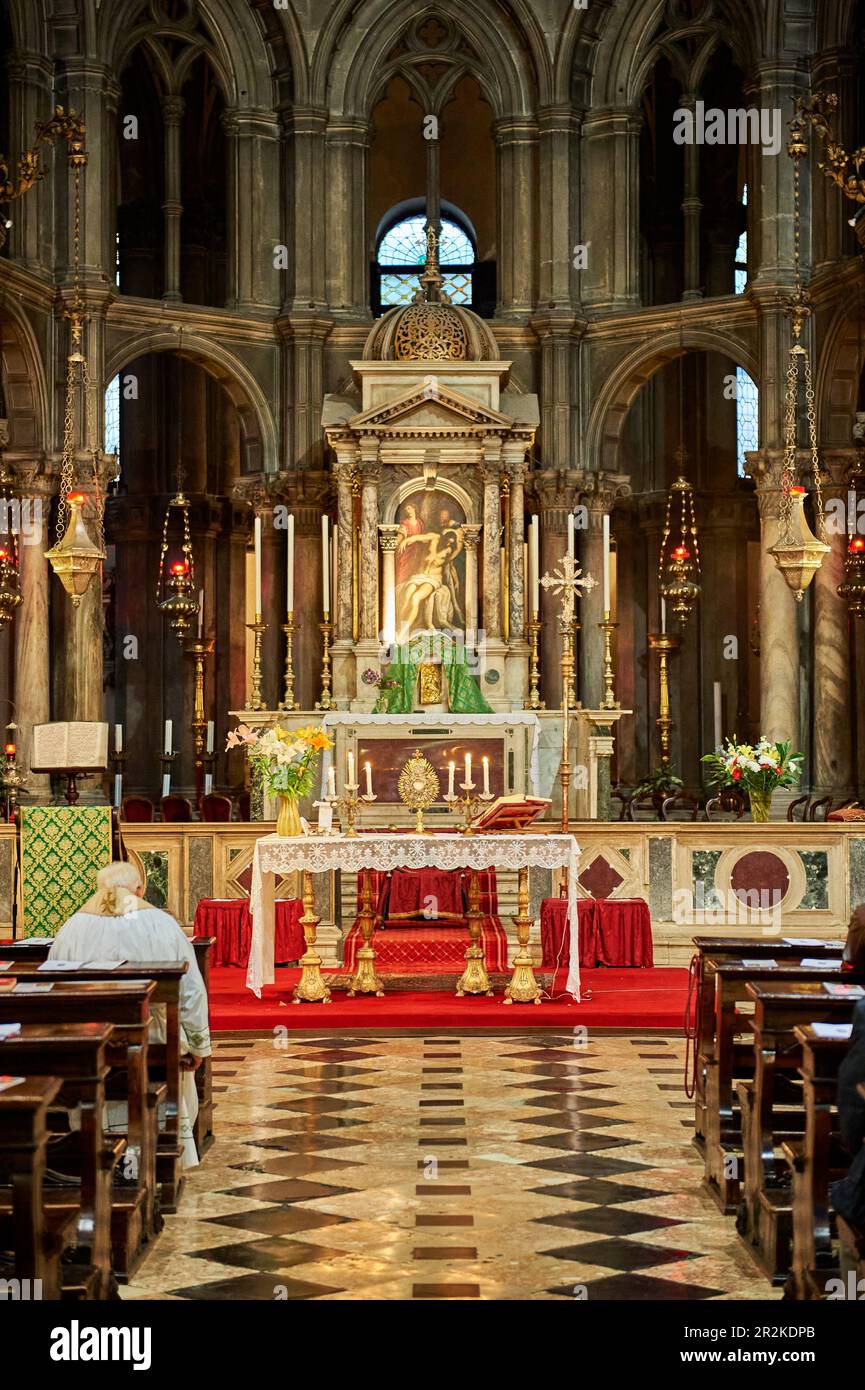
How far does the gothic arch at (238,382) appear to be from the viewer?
71.3ft

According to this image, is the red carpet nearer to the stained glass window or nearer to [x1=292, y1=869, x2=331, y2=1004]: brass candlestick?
[x1=292, y1=869, x2=331, y2=1004]: brass candlestick

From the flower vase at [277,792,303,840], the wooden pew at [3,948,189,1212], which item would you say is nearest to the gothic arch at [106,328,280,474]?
the flower vase at [277,792,303,840]

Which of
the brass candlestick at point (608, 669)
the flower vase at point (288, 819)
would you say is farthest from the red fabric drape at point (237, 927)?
the brass candlestick at point (608, 669)

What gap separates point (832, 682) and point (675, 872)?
6093 mm

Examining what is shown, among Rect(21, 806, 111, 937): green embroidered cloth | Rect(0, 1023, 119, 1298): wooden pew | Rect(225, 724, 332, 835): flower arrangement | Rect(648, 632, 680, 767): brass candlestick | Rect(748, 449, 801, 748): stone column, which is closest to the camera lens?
Rect(0, 1023, 119, 1298): wooden pew

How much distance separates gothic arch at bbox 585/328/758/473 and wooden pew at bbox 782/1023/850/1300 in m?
16.2

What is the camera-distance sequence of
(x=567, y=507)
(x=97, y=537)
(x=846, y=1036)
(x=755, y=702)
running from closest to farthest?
(x=846, y=1036)
(x=97, y=537)
(x=567, y=507)
(x=755, y=702)

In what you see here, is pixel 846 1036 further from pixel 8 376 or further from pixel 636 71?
pixel 636 71

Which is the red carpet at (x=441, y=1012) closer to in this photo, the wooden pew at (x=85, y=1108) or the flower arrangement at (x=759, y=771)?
the flower arrangement at (x=759, y=771)

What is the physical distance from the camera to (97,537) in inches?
796

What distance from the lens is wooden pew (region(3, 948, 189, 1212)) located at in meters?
7.61

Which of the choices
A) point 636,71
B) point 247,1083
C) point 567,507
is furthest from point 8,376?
point 247,1083

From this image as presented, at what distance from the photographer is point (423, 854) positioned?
41.6 ft

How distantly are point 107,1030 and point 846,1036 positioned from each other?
A: 91.0 inches
